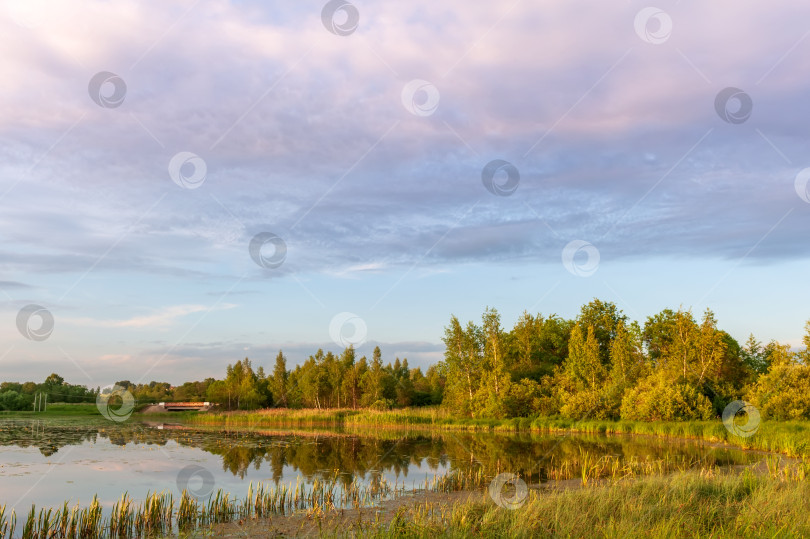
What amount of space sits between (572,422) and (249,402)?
6077cm

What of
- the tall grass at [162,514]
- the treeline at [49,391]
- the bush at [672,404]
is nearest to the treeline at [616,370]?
the bush at [672,404]

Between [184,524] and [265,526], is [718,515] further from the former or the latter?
[184,524]

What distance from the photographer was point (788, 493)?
14039mm

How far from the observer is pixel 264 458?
3334 centimetres

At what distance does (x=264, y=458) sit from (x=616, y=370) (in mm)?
39673

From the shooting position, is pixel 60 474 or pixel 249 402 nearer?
pixel 60 474

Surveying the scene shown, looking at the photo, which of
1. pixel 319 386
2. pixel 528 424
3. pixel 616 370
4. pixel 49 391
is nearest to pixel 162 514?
pixel 528 424

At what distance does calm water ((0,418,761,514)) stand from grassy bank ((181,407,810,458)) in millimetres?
2628

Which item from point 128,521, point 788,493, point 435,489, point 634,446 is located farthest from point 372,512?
point 634,446

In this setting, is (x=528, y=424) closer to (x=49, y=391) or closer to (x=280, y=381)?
(x=280, y=381)

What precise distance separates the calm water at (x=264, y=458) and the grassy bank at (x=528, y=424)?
2628mm

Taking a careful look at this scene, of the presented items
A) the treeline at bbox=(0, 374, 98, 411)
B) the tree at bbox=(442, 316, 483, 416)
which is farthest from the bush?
the treeline at bbox=(0, 374, 98, 411)

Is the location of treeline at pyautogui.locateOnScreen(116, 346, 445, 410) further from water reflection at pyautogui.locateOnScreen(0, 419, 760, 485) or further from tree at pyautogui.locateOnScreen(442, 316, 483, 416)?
water reflection at pyautogui.locateOnScreen(0, 419, 760, 485)

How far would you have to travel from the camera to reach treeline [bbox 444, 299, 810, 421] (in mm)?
45637
